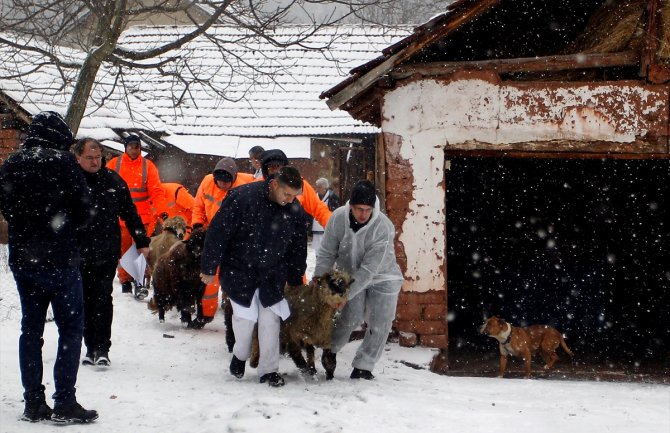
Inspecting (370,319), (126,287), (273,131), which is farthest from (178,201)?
(273,131)

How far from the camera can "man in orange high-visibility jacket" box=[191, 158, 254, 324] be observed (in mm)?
7898

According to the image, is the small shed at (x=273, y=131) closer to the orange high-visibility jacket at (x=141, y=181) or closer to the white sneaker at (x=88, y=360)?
the orange high-visibility jacket at (x=141, y=181)

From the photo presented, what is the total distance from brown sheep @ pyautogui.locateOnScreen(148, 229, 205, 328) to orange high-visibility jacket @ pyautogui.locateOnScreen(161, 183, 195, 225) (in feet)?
8.84

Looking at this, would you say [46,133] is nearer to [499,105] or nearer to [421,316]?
[421,316]

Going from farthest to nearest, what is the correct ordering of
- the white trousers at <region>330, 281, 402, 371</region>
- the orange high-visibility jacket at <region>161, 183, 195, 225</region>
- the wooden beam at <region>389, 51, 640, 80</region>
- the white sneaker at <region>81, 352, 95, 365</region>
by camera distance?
the orange high-visibility jacket at <region>161, 183, 195, 225</region>
the wooden beam at <region>389, 51, 640, 80</region>
the white trousers at <region>330, 281, 402, 371</region>
the white sneaker at <region>81, 352, 95, 365</region>

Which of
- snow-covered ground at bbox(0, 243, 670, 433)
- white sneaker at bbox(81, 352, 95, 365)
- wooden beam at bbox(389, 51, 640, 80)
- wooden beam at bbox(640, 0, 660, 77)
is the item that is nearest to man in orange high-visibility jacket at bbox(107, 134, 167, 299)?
snow-covered ground at bbox(0, 243, 670, 433)

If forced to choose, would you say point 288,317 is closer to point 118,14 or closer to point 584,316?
point 118,14

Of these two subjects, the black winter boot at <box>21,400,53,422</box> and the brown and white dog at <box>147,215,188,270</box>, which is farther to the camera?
the brown and white dog at <box>147,215,188,270</box>

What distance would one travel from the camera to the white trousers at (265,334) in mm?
5816

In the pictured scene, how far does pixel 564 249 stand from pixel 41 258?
29.9 feet

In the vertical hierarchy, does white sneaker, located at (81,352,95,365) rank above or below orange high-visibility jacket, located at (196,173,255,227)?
below

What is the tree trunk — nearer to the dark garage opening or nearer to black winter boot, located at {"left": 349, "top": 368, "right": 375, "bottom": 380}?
black winter boot, located at {"left": 349, "top": 368, "right": 375, "bottom": 380}

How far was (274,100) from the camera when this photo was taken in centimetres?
1888

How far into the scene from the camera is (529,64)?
7895 millimetres
